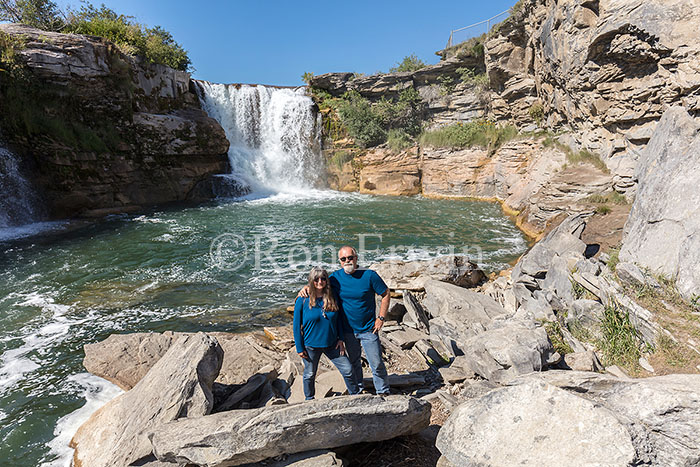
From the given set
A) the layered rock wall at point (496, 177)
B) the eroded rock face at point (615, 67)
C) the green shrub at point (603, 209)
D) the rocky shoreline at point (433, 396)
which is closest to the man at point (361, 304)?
the rocky shoreline at point (433, 396)

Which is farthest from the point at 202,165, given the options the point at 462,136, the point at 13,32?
A: the point at 462,136

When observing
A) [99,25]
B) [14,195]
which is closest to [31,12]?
[99,25]

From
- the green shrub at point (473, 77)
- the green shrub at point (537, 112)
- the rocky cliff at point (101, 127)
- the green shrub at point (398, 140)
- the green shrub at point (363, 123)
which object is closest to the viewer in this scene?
the rocky cliff at point (101, 127)

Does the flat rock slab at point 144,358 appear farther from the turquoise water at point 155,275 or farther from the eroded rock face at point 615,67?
the eroded rock face at point 615,67

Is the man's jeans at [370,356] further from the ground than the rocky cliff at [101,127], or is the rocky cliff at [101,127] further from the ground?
the rocky cliff at [101,127]

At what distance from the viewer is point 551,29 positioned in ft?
55.2

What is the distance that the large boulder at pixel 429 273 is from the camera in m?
8.50

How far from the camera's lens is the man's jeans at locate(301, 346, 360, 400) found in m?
3.90

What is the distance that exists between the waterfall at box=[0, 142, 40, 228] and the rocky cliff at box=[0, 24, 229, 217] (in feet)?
2.12

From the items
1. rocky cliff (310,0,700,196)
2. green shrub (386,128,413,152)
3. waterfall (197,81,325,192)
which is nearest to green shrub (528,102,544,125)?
rocky cliff (310,0,700,196)

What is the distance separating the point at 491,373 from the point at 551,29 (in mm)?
18697

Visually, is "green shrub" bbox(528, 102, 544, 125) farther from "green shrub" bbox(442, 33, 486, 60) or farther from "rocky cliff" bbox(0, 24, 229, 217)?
"rocky cliff" bbox(0, 24, 229, 217)

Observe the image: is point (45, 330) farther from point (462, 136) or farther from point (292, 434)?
point (462, 136)

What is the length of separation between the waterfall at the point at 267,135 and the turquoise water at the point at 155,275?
701 centimetres
